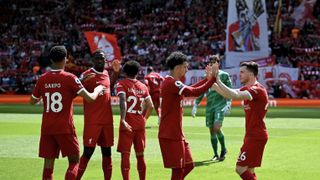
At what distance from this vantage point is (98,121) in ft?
36.6

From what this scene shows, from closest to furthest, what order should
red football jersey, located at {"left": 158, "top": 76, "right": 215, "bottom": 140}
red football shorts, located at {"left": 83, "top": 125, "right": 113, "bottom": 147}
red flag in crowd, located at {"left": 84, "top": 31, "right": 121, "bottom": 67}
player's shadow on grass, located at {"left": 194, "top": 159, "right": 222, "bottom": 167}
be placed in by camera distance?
red football jersey, located at {"left": 158, "top": 76, "right": 215, "bottom": 140}
red football shorts, located at {"left": 83, "top": 125, "right": 113, "bottom": 147}
player's shadow on grass, located at {"left": 194, "top": 159, "right": 222, "bottom": 167}
red flag in crowd, located at {"left": 84, "top": 31, "right": 121, "bottom": 67}

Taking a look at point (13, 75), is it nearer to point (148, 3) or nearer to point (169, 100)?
point (148, 3)

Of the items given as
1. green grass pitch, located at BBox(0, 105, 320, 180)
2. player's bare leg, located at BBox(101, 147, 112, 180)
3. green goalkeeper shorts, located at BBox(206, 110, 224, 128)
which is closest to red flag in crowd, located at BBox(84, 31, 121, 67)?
green grass pitch, located at BBox(0, 105, 320, 180)

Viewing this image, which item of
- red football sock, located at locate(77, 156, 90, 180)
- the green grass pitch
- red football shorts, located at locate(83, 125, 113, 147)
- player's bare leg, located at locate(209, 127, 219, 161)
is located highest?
red football shorts, located at locate(83, 125, 113, 147)

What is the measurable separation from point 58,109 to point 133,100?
1985mm

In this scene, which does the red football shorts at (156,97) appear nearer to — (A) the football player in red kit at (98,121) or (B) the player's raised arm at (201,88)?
(A) the football player in red kit at (98,121)

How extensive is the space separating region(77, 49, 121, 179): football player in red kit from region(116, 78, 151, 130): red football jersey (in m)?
0.32

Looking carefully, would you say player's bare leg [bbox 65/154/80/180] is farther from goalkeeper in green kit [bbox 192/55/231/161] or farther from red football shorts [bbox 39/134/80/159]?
goalkeeper in green kit [bbox 192/55/231/161]

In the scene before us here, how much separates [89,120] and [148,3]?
4150 cm

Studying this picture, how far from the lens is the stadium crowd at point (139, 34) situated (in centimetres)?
4112

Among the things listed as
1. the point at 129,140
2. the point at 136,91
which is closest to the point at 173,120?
the point at 129,140

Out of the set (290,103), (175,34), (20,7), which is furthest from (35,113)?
(20,7)

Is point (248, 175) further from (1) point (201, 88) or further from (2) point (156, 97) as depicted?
(2) point (156, 97)

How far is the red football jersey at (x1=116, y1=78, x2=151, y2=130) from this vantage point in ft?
37.7
